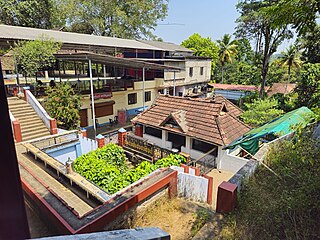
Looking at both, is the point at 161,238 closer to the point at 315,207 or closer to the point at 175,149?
the point at 315,207

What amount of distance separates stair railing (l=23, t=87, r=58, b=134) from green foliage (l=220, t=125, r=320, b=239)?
10.5 m

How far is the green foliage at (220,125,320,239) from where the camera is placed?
13.6ft

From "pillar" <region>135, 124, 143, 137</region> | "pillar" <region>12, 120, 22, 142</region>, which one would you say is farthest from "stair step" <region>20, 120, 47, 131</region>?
"pillar" <region>135, 124, 143, 137</region>

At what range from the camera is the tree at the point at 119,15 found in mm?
30016

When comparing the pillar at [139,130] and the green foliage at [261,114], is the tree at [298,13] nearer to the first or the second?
the pillar at [139,130]

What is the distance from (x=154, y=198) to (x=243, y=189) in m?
2.72

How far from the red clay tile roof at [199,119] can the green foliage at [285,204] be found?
4.76 metres

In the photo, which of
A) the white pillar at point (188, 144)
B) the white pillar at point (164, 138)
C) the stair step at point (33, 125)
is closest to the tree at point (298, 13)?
the white pillar at point (188, 144)

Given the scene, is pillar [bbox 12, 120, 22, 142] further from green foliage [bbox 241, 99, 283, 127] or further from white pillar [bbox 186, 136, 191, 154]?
green foliage [bbox 241, 99, 283, 127]

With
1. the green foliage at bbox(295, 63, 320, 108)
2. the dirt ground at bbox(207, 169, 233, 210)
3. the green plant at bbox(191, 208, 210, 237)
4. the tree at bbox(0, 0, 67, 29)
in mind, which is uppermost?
the tree at bbox(0, 0, 67, 29)

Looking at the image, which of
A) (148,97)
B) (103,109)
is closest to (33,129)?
(103,109)

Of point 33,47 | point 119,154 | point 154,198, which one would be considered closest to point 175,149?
point 119,154

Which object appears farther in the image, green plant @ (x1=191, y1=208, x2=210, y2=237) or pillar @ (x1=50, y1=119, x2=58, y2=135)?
pillar @ (x1=50, y1=119, x2=58, y2=135)

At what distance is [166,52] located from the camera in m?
26.2
